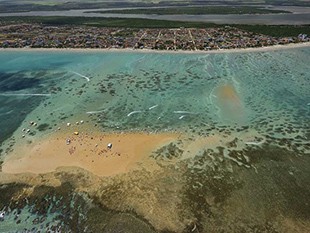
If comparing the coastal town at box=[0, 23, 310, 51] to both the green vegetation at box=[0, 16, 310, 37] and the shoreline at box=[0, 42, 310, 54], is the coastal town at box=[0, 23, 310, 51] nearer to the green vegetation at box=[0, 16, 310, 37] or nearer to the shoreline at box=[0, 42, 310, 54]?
the shoreline at box=[0, 42, 310, 54]

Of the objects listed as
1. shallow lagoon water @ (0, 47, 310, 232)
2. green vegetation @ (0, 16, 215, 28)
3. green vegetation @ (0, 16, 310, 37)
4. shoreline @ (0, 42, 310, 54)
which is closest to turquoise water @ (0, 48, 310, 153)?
shallow lagoon water @ (0, 47, 310, 232)

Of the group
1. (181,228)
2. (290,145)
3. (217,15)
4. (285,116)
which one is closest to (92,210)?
(181,228)

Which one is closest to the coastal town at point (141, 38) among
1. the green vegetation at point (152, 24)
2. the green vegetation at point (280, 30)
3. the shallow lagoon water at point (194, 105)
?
the green vegetation at point (280, 30)

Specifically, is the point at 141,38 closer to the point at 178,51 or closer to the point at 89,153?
the point at 178,51

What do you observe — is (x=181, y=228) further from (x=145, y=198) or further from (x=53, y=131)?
(x=53, y=131)

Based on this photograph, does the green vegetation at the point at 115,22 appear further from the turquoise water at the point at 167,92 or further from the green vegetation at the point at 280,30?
the turquoise water at the point at 167,92

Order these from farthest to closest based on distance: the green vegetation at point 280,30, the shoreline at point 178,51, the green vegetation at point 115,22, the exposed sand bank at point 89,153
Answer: the green vegetation at point 115,22, the green vegetation at point 280,30, the shoreline at point 178,51, the exposed sand bank at point 89,153
